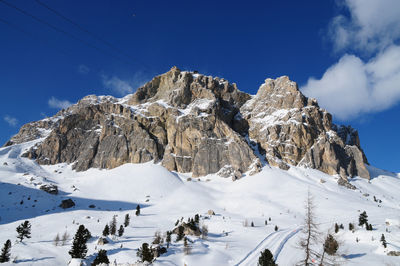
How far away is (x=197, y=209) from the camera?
64.2 meters

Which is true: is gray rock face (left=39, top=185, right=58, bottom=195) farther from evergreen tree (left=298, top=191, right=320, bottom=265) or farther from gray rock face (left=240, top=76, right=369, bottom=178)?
evergreen tree (left=298, top=191, right=320, bottom=265)

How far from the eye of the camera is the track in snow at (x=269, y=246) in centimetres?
2286

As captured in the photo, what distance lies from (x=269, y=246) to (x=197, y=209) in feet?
124

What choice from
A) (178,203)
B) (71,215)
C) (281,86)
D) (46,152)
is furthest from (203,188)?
(46,152)

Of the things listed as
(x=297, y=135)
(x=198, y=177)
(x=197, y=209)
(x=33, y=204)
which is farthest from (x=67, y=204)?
(x=297, y=135)

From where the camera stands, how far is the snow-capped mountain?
97.9 feet

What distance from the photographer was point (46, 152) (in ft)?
394

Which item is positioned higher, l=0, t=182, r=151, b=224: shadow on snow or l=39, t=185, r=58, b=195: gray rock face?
l=39, t=185, r=58, b=195: gray rock face

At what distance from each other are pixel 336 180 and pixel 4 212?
328 feet

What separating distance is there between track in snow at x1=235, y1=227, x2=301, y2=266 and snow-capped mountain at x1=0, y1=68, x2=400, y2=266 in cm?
25

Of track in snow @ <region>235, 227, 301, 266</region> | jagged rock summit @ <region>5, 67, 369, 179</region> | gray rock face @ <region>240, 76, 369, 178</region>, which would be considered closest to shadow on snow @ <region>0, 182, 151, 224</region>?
jagged rock summit @ <region>5, 67, 369, 179</region>

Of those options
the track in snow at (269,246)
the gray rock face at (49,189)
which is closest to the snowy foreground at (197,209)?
the track in snow at (269,246)

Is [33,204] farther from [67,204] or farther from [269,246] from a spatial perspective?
[269,246]

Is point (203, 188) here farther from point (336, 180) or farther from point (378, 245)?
point (378, 245)
